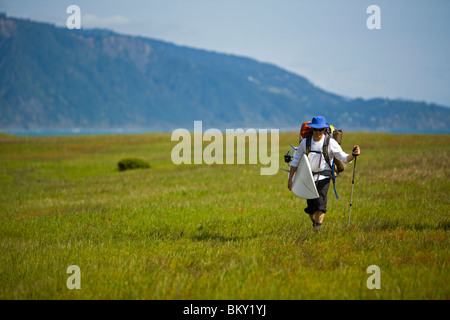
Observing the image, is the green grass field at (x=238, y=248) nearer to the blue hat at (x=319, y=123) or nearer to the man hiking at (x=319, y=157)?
the man hiking at (x=319, y=157)

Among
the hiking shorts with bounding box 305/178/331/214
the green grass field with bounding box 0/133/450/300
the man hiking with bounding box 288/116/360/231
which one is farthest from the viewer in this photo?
the hiking shorts with bounding box 305/178/331/214

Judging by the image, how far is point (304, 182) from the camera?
782 centimetres

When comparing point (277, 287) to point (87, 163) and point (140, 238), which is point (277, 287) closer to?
point (140, 238)

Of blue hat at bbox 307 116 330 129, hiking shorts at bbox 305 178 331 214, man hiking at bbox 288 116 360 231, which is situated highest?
blue hat at bbox 307 116 330 129

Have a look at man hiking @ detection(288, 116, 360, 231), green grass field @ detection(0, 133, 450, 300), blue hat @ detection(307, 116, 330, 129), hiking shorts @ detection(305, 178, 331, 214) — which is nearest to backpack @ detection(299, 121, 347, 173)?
man hiking @ detection(288, 116, 360, 231)

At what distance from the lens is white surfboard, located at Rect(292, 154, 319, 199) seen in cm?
776

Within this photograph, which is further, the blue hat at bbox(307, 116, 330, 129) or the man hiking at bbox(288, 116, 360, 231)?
the man hiking at bbox(288, 116, 360, 231)

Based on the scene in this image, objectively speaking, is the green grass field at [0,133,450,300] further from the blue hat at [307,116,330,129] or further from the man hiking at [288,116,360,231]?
the blue hat at [307,116,330,129]

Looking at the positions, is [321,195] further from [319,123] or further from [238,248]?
[238,248]

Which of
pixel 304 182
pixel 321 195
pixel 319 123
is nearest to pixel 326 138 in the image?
pixel 319 123

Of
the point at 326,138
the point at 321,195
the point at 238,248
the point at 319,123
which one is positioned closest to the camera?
the point at 238,248

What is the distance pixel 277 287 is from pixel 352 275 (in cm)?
115

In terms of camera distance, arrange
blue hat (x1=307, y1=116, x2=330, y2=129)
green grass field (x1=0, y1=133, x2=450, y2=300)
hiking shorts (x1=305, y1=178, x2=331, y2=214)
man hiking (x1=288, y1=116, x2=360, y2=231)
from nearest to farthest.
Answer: green grass field (x1=0, y1=133, x2=450, y2=300), blue hat (x1=307, y1=116, x2=330, y2=129), man hiking (x1=288, y1=116, x2=360, y2=231), hiking shorts (x1=305, y1=178, x2=331, y2=214)
